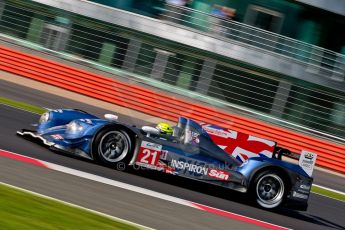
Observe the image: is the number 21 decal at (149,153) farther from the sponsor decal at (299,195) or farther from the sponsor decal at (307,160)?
the sponsor decal at (307,160)

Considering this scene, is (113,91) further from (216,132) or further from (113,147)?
(113,147)

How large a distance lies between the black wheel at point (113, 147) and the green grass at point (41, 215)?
9.33 feet

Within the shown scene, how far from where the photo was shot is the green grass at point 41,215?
6.89 m

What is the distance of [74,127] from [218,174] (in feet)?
7.08

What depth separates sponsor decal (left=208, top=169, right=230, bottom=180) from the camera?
37.8 feet

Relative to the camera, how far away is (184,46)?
23.9m

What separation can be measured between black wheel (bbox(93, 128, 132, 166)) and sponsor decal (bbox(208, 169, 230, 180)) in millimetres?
1200

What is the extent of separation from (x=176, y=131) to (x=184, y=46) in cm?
1246

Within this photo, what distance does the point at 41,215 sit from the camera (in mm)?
7352

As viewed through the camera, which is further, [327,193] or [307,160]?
[327,193]

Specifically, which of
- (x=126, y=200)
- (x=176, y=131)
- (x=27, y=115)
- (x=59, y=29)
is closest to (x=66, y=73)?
(x=59, y=29)

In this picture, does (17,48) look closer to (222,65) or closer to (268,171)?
(222,65)

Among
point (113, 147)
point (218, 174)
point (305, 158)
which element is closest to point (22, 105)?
point (113, 147)

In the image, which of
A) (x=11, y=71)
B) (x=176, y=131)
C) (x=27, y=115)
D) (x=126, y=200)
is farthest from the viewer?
(x=11, y=71)
